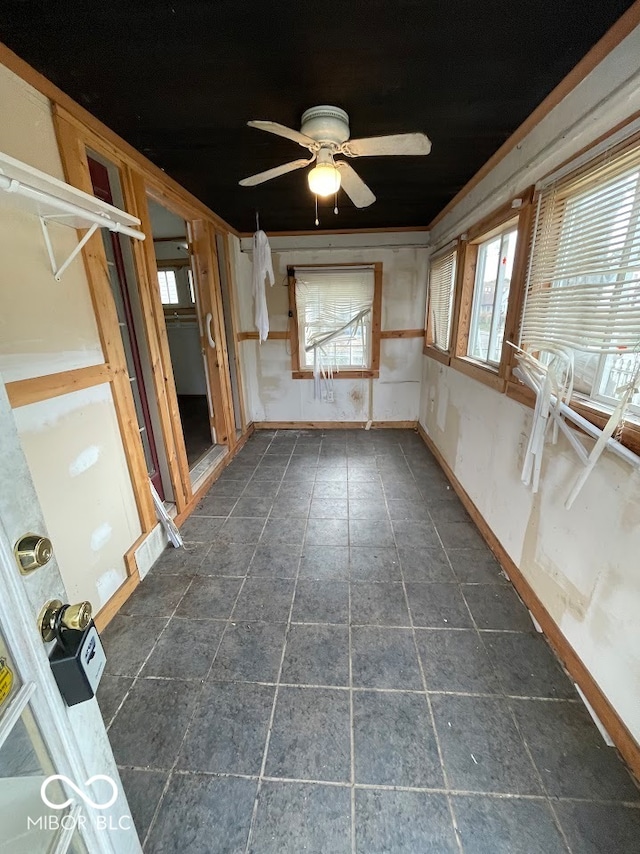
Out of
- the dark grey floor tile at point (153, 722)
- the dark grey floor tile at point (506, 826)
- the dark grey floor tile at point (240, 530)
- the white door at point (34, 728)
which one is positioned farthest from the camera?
the dark grey floor tile at point (240, 530)

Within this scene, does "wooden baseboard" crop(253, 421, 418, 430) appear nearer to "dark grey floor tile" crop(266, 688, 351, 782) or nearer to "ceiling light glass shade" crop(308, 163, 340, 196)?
"ceiling light glass shade" crop(308, 163, 340, 196)

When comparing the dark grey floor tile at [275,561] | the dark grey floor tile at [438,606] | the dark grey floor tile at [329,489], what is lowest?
the dark grey floor tile at [438,606]

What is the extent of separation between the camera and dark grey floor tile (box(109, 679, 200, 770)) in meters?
1.21

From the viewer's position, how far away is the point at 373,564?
210cm

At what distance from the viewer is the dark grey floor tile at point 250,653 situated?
147 centimetres

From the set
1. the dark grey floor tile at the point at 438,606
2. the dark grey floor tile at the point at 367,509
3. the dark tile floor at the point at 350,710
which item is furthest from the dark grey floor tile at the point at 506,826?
the dark grey floor tile at the point at 367,509

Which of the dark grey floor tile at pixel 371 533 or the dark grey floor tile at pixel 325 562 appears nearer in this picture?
the dark grey floor tile at pixel 325 562

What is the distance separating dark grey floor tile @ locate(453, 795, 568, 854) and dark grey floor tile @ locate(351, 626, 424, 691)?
365mm

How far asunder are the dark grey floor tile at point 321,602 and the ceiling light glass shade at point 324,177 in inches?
82.5

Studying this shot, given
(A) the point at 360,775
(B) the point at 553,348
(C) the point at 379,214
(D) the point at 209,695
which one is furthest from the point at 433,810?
(C) the point at 379,214

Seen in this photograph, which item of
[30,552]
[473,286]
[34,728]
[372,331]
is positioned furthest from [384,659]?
[372,331]

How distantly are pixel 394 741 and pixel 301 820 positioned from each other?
1.25 feet

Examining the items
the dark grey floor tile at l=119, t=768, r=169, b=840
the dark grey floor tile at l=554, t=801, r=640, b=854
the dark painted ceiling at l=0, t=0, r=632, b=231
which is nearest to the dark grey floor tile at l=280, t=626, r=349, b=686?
the dark grey floor tile at l=119, t=768, r=169, b=840

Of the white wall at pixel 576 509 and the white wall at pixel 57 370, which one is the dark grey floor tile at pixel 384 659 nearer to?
the white wall at pixel 576 509
